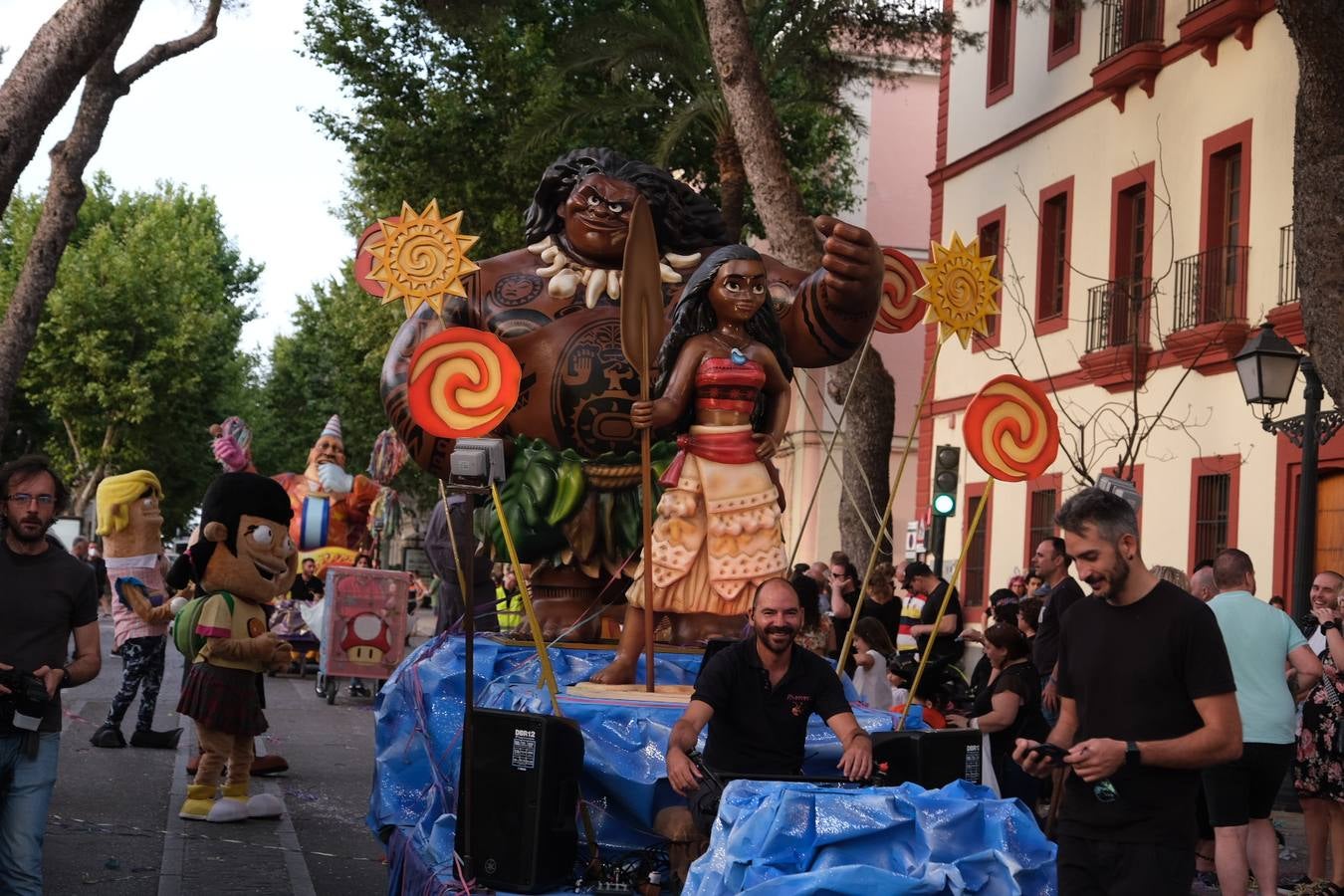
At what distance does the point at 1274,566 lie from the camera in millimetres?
18344

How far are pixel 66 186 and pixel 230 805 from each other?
262 inches

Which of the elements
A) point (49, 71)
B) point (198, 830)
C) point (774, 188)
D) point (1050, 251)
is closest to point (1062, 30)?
point (1050, 251)

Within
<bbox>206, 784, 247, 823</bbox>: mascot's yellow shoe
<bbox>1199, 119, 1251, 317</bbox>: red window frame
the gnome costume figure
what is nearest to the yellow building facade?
<bbox>1199, 119, 1251, 317</bbox>: red window frame

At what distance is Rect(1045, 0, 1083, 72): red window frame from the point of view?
23.0m

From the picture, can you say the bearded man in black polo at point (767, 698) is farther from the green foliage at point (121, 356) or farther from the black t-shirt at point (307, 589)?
the green foliage at point (121, 356)

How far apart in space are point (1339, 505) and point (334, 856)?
11.4 m

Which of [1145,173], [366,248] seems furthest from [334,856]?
[1145,173]

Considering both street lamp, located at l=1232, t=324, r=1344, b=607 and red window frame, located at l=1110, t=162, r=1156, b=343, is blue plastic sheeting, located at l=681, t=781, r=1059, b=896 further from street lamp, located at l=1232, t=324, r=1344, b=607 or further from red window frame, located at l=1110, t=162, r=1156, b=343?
red window frame, located at l=1110, t=162, r=1156, b=343

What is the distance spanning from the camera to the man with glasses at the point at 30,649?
6.49 metres

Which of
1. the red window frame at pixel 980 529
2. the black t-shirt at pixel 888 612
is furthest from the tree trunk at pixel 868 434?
the red window frame at pixel 980 529

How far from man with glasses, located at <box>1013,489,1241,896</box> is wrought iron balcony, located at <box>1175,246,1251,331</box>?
569 inches

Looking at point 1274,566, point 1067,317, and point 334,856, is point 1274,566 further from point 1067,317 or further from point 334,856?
point 334,856

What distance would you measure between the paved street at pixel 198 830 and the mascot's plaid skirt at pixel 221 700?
1.94 feet

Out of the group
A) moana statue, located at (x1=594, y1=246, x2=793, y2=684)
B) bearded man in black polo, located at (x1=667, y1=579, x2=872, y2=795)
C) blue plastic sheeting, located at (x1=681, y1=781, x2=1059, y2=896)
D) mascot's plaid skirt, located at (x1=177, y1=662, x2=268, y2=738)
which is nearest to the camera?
blue plastic sheeting, located at (x1=681, y1=781, x2=1059, y2=896)
